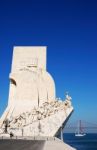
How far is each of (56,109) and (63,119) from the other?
3.12 ft

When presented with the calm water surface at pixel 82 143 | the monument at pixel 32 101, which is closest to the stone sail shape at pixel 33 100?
the monument at pixel 32 101

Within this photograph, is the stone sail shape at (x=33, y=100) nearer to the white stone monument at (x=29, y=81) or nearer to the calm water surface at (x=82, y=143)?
the white stone monument at (x=29, y=81)

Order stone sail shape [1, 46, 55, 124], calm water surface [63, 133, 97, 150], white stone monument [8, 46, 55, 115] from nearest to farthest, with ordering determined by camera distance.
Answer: stone sail shape [1, 46, 55, 124]
white stone monument [8, 46, 55, 115]
calm water surface [63, 133, 97, 150]

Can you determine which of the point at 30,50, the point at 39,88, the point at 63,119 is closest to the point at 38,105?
the point at 39,88

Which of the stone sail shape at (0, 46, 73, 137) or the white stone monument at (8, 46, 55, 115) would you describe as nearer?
the stone sail shape at (0, 46, 73, 137)

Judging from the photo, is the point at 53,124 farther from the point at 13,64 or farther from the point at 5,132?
the point at 13,64

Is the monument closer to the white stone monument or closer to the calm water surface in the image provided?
the white stone monument

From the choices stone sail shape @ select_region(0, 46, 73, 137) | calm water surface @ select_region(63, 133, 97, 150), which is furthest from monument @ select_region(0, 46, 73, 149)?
calm water surface @ select_region(63, 133, 97, 150)

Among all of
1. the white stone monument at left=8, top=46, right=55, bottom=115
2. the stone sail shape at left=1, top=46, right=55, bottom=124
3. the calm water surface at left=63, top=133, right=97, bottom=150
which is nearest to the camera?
the stone sail shape at left=1, top=46, right=55, bottom=124

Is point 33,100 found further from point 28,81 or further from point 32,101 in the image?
point 28,81

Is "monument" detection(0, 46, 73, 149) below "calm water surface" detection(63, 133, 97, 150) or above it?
above

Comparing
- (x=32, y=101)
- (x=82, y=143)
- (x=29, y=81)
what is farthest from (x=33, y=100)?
(x=82, y=143)

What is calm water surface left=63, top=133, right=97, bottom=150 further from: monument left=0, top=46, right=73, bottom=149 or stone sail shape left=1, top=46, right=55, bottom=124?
monument left=0, top=46, right=73, bottom=149

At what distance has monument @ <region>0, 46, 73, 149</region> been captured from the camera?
2038 cm
